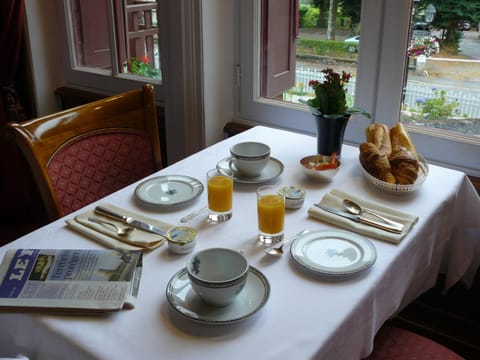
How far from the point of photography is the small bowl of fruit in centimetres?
137

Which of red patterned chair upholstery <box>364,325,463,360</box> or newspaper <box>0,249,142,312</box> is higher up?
newspaper <box>0,249,142,312</box>

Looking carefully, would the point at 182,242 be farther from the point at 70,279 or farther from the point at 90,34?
the point at 90,34

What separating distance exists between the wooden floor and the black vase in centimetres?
64

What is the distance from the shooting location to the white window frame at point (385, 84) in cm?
171

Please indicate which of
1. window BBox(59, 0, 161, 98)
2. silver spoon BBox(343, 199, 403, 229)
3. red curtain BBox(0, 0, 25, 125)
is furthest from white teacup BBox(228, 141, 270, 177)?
red curtain BBox(0, 0, 25, 125)

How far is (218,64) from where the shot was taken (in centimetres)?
206

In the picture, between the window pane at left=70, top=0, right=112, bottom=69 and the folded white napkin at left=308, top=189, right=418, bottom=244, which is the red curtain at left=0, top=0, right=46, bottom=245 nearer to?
the window pane at left=70, top=0, right=112, bottom=69

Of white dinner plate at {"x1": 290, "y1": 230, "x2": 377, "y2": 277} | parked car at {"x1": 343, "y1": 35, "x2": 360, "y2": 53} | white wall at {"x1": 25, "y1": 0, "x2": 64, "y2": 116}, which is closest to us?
white dinner plate at {"x1": 290, "y1": 230, "x2": 377, "y2": 277}

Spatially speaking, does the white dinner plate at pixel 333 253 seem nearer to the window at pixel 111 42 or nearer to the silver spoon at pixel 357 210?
the silver spoon at pixel 357 210

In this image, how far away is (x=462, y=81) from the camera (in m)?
1.70

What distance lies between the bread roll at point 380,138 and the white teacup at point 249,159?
1.00ft

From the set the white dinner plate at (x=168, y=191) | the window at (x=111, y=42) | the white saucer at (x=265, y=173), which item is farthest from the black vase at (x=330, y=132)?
the window at (x=111, y=42)

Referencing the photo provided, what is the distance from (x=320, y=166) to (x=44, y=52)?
1.73 meters

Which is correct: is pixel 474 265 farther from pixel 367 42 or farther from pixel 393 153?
pixel 367 42
